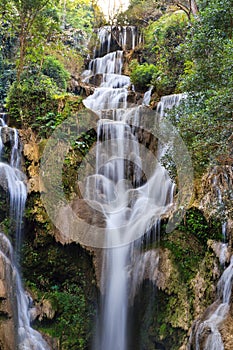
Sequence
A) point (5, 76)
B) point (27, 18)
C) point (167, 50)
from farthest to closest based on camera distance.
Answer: point (5, 76) < point (167, 50) < point (27, 18)

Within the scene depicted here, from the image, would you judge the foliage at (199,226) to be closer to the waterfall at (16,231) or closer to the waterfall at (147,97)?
the waterfall at (16,231)

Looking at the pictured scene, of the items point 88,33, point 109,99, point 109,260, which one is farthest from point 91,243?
point 88,33

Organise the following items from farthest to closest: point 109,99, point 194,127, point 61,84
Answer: point 61,84 < point 109,99 < point 194,127

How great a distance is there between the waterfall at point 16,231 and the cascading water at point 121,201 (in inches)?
67.4

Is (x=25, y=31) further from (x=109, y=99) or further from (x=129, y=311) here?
(x=129, y=311)

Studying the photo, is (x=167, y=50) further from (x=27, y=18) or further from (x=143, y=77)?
(x=27, y=18)

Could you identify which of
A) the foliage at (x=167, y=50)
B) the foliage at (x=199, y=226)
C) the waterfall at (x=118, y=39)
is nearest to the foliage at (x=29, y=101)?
the foliage at (x=167, y=50)

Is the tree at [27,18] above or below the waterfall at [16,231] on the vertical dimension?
above

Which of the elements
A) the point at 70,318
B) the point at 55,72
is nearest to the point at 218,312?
the point at 70,318

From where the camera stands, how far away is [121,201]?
10.2m

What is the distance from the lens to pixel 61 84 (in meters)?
16.5

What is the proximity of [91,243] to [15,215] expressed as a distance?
85.2 inches

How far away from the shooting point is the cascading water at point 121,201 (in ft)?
26.6

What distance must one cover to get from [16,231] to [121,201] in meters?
3.13
